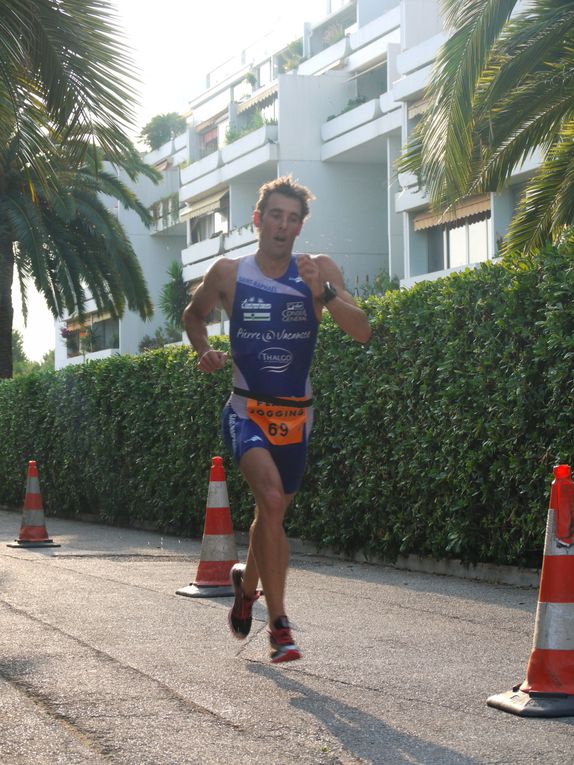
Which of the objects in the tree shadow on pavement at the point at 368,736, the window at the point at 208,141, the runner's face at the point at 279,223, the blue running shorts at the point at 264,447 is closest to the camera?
the tree shadow on pavement at the point at 368,736

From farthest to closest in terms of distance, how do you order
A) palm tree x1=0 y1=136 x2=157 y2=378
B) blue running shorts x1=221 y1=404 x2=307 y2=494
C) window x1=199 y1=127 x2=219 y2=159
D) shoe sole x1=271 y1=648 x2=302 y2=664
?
window x1=199 y1=127 x2=219 y2=159
palm tree x1=0 y1=136 x2=157 y2=378
blue running shorts x1=221 y1=404 x2=307 y2=494
shoe sole x1=271 y1=648 x2=302 y2=664

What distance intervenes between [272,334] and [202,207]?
151ft

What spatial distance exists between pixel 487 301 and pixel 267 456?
15.4ft

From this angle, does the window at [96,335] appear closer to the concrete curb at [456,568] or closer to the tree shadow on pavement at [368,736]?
the concrete curb at [456,568]

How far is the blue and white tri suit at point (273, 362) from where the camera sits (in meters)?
5.89

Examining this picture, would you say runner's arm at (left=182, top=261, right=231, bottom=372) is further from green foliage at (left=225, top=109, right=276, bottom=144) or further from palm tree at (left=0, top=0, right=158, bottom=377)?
green foliage at (left=225, top=109, right=276, bottom=144)

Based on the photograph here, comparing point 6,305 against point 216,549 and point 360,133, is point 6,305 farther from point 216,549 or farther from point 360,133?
point 216,549

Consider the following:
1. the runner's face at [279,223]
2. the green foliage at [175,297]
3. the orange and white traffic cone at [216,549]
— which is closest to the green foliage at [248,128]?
the green foliage at [175,297]

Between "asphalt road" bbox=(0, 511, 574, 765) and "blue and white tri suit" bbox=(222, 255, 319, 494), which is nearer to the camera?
"asphalt road" bbox=(0, 511, 574, 765)

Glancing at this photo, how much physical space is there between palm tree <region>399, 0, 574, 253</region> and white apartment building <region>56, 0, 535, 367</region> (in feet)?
51.9

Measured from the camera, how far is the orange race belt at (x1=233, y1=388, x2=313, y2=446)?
5906 mm

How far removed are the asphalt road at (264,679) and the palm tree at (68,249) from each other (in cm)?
1810

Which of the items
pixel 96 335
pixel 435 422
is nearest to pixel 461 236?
pixel 435 422

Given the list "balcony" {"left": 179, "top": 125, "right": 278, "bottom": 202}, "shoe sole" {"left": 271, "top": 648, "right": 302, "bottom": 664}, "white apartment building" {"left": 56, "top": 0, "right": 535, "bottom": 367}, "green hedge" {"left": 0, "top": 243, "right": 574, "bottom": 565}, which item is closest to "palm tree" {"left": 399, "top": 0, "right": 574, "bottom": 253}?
"green hedge" {"left": 0, "top": 243, "right": 574, "bottom": 565}
